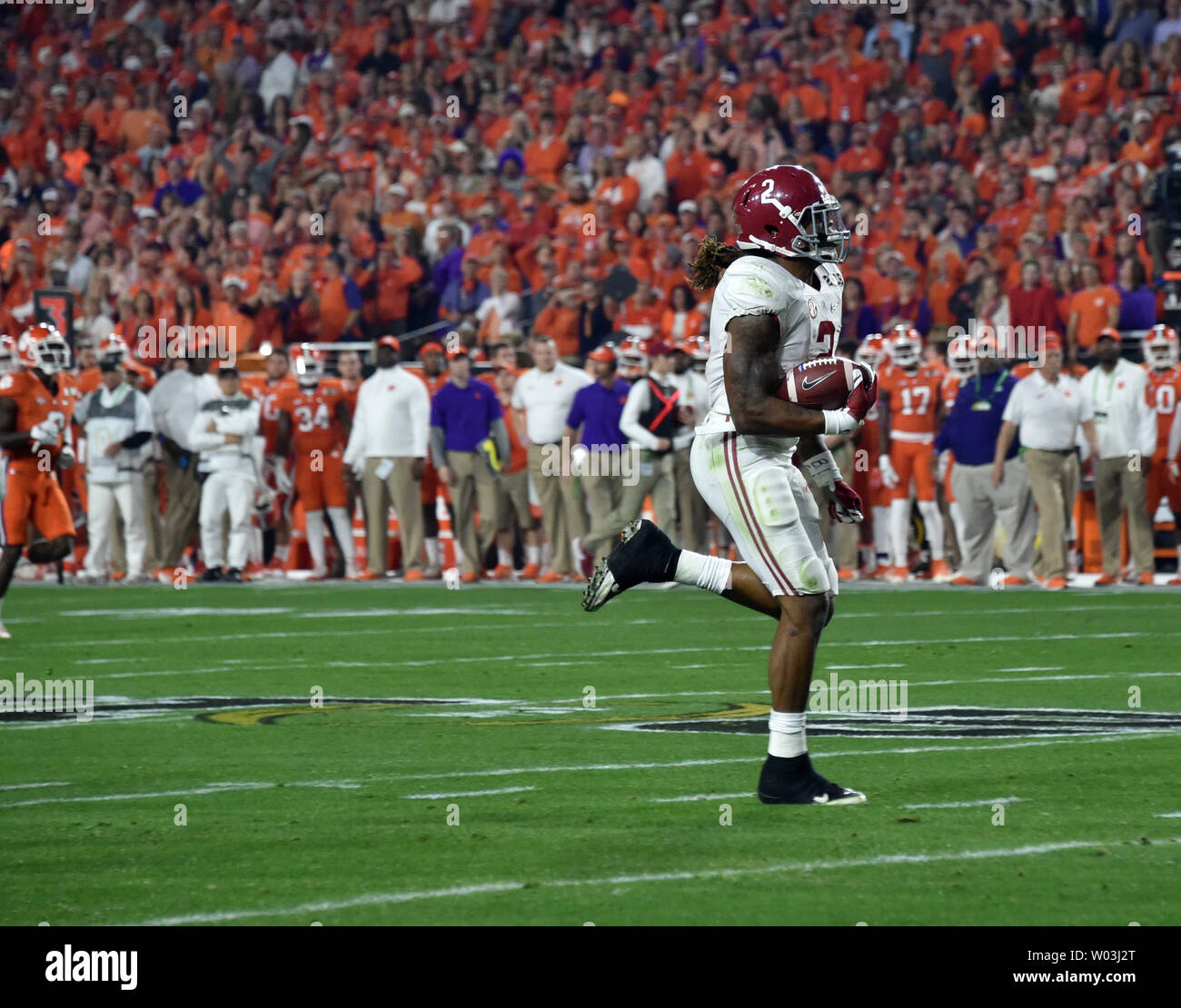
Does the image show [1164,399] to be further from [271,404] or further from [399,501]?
[271,404]

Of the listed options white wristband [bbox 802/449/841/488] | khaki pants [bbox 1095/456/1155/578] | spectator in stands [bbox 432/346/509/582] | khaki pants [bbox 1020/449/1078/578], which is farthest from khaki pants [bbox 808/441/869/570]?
white wristband [bbox 802/449/841/488]

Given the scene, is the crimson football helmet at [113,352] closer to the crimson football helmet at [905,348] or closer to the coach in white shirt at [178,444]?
the coach in white shirt at [178,444]

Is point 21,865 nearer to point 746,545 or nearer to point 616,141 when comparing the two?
point 746,545

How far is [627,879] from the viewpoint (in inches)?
241

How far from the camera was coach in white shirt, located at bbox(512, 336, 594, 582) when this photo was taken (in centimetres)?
2134

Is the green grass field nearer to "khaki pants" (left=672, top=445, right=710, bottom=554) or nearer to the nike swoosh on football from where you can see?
the nike swoosh on football

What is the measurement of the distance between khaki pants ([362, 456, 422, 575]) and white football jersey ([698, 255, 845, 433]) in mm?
13944

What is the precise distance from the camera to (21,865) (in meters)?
6.47

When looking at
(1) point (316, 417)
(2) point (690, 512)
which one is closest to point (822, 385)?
(2) point (690, 512)

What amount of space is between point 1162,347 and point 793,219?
12514 millimetres

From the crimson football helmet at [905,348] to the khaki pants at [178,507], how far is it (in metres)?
7.20

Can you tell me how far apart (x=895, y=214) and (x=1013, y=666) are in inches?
456

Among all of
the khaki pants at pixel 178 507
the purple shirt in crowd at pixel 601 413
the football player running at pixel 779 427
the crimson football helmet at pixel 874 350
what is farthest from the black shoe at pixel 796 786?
the khaki pants at pixel 178 507
